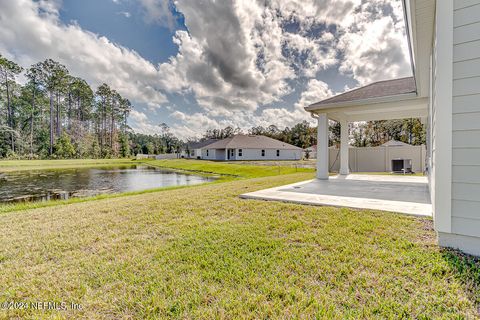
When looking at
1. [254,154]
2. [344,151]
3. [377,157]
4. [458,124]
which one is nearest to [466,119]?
[458,124]

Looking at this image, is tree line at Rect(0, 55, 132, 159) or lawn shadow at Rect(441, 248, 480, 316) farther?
tree line at Rect(0, 55, 132, 159)

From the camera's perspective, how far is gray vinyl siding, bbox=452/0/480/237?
2.33 metres

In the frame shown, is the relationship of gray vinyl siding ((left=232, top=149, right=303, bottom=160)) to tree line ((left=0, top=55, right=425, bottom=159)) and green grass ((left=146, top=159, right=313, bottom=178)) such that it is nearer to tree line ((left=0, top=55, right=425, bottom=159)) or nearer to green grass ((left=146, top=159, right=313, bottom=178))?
tree line ((left=0, top=55, right=425, bottom=159))

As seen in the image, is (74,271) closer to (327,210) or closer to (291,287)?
(291,287)

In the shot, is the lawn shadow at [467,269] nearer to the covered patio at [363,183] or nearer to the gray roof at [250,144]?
the covered patio at [363,183]

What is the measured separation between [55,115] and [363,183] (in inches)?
1990

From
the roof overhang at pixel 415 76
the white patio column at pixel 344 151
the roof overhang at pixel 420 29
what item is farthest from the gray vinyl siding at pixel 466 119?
the white patio column at pixel 344 151

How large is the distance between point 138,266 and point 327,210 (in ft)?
10.6

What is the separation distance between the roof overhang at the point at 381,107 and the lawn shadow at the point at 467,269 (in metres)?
5.84

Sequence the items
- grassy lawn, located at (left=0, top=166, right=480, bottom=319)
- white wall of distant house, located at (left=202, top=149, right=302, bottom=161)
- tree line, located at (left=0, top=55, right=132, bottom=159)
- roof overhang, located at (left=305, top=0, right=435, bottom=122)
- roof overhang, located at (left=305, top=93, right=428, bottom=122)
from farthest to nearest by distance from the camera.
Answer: tree line, located at (left=0, top=55, right=132, bottom=159)
white wall of distant house, located at (left=202, top=149, right=302, bottom=161)
roof overhang, located at (left=305, top=93, right=428, bottom=122)
roof overhang, located at (left=305, top=0, right=435, bottom=122)
grassy lawn, located at (left=0, top=166, right=480, bottom=319)

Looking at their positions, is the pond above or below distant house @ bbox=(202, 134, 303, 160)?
below

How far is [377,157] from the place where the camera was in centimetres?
1237

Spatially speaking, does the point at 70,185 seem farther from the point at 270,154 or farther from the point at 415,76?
the point at 270,154

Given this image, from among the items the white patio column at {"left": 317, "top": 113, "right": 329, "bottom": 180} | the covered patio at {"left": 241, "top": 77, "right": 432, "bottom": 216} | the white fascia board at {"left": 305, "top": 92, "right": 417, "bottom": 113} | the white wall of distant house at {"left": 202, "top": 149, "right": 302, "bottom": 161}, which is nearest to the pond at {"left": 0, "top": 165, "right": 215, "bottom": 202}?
the white patio column at {"left": 317, "top": 113, "right": 329, "bottom": 180}
